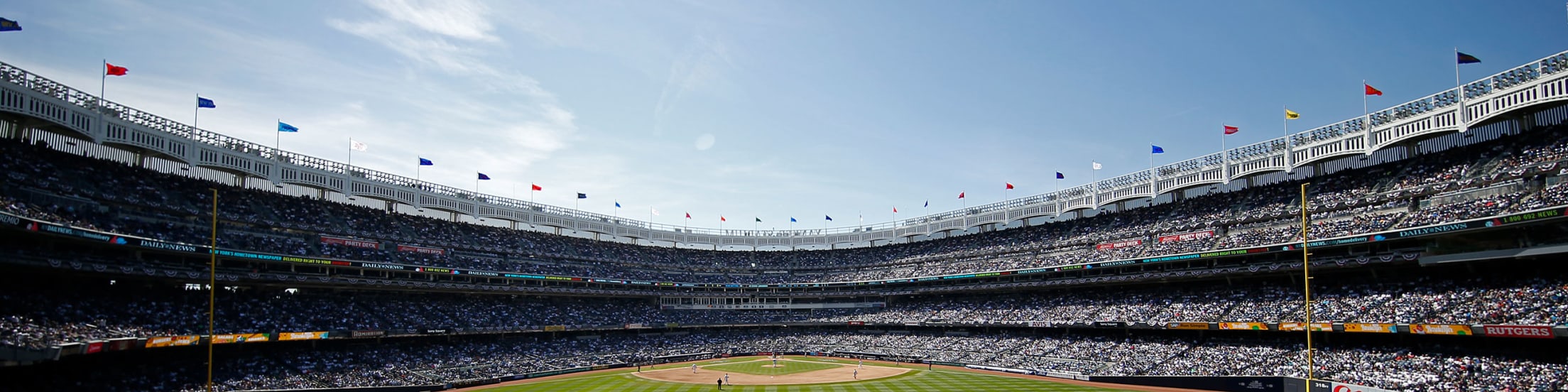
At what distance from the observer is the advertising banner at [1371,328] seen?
46.5 metres

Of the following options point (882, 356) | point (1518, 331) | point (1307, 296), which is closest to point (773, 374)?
point (882, 356)

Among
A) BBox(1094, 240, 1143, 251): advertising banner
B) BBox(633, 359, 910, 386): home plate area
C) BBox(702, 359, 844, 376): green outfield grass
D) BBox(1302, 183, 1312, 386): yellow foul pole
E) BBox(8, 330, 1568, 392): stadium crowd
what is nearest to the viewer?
BBox(1302, 183, 1312, 386): yellow foul pole

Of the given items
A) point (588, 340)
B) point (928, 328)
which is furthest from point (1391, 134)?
point (588, 340)

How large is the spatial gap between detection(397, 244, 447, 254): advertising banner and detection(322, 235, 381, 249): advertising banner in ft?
6.68

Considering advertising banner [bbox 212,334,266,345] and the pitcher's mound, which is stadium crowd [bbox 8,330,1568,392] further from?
the pitcher's mound

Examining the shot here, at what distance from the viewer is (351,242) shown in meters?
68.8

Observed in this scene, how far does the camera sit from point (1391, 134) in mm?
55500

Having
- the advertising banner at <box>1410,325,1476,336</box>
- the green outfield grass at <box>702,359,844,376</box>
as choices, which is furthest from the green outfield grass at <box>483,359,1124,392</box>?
the advertising banner at <box>1410,325,1476,336</box>

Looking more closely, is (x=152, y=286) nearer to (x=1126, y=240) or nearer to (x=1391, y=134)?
(x=1126, y=240)

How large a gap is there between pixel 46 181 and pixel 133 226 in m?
5.63

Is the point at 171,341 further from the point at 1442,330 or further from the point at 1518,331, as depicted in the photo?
the point at 1518,331

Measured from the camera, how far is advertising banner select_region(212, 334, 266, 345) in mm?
50875

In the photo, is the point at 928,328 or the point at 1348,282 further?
the point at 928,328

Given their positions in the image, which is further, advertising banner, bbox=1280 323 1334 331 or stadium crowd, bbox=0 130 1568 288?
advertising banner, bbox=1280 323 1334 331
